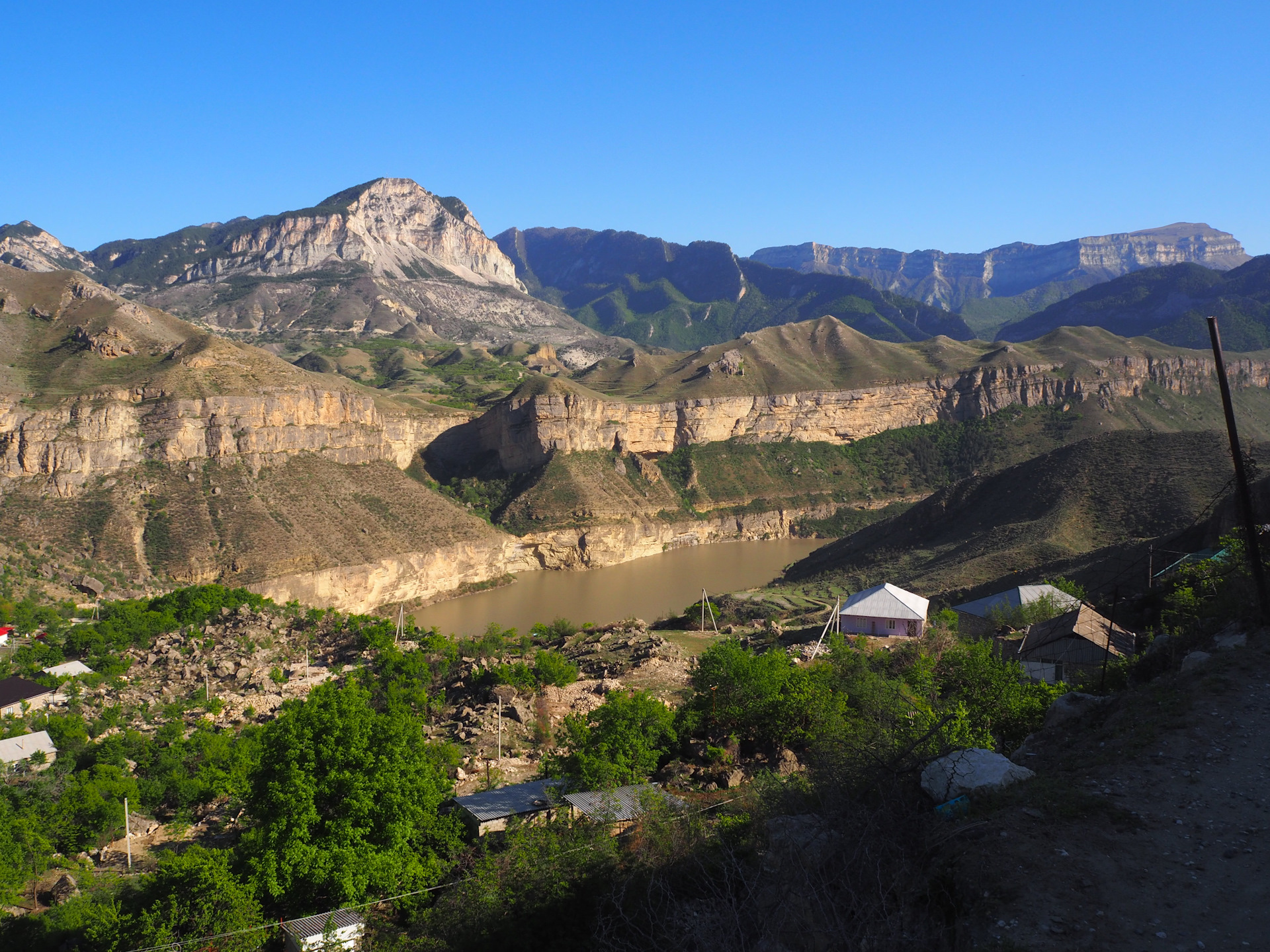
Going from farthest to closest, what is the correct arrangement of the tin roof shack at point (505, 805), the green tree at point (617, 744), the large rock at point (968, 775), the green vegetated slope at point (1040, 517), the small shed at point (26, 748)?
1. the green vegetated slope at point (1040, 517)
2. the small shed at point (26, 748)
3. the green tree at point (617, 744)
4. the tin roof shack at point (505, 805)
5. the large rock at point (968, 775)

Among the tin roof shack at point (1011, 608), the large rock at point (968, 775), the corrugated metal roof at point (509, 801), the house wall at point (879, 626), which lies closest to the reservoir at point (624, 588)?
the house wall at point (879, 626)

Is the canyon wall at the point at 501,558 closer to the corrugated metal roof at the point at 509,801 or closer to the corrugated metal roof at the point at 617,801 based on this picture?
the corrugated metal roof at the point at 509,801

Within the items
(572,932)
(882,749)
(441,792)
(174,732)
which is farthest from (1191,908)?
(174,732)

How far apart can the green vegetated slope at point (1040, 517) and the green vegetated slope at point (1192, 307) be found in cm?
9659

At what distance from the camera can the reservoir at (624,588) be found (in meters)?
61.6

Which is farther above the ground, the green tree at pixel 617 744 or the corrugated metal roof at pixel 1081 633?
the green tree at pixel 617 744

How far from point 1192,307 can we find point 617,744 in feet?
609

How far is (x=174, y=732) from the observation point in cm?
3042

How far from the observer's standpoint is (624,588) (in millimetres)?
70938

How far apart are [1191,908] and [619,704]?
52.7 ft

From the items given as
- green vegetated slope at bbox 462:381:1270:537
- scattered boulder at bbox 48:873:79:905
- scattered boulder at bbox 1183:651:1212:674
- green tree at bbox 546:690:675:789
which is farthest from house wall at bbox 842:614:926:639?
green vegetated slope at bbox 462:381:1270:537

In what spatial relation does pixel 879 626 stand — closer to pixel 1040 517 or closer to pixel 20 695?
pixel 1040 517

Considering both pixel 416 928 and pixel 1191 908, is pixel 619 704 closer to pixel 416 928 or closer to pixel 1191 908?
pixel 416 928

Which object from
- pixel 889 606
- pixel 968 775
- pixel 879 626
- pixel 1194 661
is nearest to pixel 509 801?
pixel 968 775
